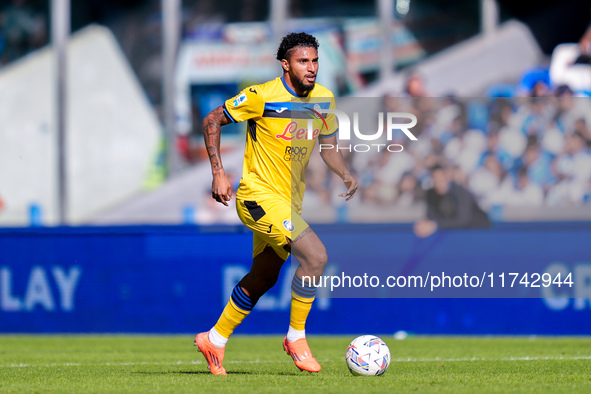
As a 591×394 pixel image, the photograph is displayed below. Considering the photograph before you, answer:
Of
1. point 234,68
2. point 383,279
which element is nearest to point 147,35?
point 234,68

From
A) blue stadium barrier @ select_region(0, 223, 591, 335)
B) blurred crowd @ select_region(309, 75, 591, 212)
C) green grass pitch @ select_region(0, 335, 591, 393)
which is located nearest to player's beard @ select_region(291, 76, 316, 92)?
green grass pitch @ select_region(0, 335, 591, 393)

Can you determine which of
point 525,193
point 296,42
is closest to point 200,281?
point 525,193

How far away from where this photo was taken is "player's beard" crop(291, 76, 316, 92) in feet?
18.4

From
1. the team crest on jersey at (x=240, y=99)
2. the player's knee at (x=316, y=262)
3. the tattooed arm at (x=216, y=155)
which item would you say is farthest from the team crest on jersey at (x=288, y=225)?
the team crest on jersey at (x=240, y=99)

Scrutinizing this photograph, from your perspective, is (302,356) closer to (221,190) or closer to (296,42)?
(221,190)

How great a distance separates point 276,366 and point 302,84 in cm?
207

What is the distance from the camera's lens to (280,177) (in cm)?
571

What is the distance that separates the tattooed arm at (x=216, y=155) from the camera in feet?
17.5

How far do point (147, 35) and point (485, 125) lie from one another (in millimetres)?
6453

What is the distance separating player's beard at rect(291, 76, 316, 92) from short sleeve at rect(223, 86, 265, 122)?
22 centimetres

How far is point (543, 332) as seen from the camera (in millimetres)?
9281

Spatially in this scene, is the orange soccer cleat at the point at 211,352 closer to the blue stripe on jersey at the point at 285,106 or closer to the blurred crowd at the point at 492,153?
the blue stripe on jersey at the point at 285,106

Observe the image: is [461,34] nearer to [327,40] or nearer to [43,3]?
[327,40]

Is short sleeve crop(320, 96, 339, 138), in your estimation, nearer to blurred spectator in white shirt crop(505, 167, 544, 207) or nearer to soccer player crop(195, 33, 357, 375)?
soccer player crop(195, 33, 357, 375)
